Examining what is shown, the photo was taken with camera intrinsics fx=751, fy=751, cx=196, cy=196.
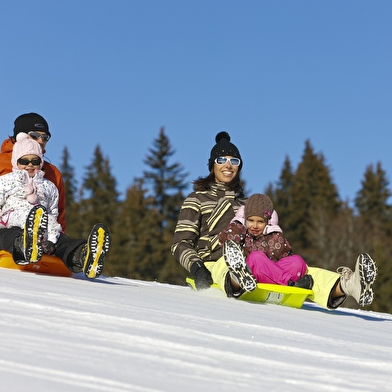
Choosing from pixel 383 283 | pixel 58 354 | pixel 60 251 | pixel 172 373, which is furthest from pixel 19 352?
pixel 383 283

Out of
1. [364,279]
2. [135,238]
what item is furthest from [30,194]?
[135,238]

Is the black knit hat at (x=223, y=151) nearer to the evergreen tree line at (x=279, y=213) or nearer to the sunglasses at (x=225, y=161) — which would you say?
the sunglasses at (x=225, y=161)

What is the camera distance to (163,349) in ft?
8.05

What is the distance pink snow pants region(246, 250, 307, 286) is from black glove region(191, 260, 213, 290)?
42 centimetres

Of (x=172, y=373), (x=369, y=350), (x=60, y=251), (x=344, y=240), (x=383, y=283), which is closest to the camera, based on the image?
(x=172, y=373)

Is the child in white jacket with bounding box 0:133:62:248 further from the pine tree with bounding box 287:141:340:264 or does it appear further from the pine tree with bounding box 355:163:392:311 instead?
the pine tree with bounding box 287:141:340:264

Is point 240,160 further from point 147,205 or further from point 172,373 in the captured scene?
point 147,205

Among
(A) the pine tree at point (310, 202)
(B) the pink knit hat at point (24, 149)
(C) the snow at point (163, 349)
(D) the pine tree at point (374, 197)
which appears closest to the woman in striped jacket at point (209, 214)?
(B) the pink knit hat at point (24, 149)

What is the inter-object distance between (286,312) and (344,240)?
37.6 meters

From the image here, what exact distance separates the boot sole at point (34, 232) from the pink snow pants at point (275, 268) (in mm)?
1275

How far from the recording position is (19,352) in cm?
220

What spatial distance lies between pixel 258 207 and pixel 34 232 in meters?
1.44

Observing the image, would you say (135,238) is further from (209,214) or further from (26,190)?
(26,190)

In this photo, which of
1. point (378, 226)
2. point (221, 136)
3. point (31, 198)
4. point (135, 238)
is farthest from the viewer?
point (378, 226)
